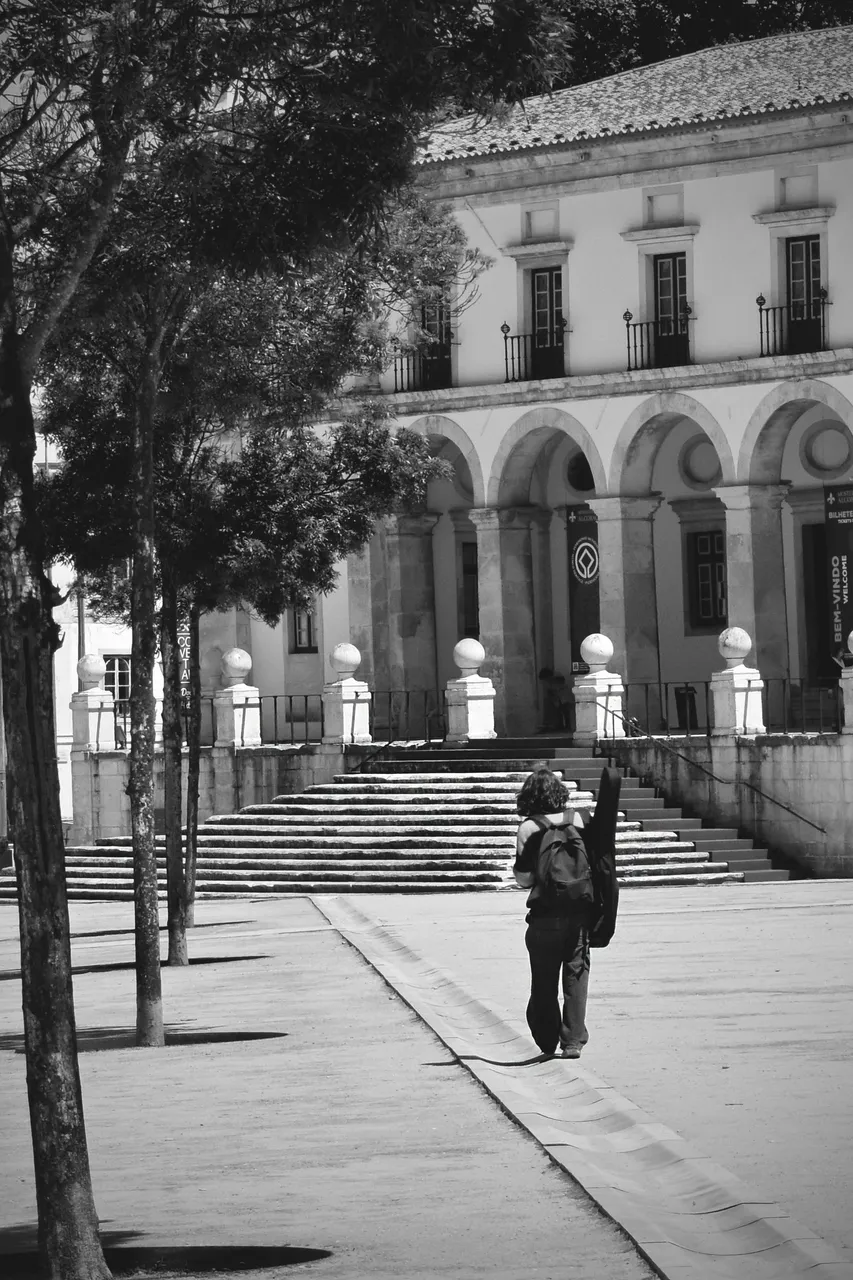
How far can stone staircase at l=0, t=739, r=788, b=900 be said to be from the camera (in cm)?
2841

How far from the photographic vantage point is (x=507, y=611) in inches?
1533

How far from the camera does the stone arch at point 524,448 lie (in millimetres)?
38125

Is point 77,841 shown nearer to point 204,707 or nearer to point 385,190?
point 204,707

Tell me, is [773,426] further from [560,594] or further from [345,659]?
[345,659]

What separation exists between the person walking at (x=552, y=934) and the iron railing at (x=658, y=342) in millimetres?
25244

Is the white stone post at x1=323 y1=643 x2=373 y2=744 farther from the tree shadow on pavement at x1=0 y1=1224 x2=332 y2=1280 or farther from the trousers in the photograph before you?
the tree shadow on pavement at x1=0 y1=1224 x2=332 y2=1280

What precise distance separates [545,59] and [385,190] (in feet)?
4.78

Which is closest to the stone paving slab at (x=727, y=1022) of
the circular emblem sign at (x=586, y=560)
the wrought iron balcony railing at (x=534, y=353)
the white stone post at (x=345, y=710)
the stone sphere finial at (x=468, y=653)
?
the stone sphere finial at (x=468, y=653)

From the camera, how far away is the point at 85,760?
124 feet

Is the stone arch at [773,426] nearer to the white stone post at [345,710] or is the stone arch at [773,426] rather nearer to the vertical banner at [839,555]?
the vertical banner at [839,555]

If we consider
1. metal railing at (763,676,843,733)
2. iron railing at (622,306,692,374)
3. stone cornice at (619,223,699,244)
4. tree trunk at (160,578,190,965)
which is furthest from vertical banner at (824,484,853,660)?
tree trunk at (160,578,190,965)

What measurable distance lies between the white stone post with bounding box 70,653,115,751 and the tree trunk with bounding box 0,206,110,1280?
30223 millimetres

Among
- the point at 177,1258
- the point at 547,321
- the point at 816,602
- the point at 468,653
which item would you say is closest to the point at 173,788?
the point at 177,1258

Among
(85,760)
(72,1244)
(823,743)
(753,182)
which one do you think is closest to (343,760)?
(85,760)
